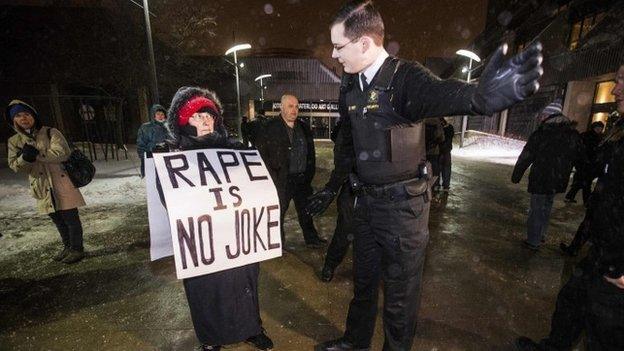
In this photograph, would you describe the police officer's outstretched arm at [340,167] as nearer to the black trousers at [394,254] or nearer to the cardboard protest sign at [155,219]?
the black trousers at [394,254]

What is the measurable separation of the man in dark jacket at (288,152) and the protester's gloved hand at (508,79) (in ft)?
9.21

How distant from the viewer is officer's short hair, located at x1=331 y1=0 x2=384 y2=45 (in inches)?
72.2

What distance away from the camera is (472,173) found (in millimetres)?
10805

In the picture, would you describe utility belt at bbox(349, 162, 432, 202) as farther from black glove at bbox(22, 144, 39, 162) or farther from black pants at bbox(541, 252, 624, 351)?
black glove at bbox(22, 144, 39, 162)

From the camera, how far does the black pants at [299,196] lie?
13.8 feet

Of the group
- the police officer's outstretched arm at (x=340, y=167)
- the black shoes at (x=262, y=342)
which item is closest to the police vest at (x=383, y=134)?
the police officer's outstretched arm at (x=340, y=167)

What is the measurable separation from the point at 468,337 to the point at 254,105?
32318 mm

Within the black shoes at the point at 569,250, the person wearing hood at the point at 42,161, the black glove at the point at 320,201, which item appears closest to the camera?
the black glove at the point at 320,201

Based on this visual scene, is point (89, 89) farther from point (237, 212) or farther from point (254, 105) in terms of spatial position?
point (237, 212)

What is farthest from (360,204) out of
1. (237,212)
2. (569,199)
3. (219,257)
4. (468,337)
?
(569,199)

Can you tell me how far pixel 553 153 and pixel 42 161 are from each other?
621 centimetres

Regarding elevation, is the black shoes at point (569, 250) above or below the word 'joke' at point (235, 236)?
below

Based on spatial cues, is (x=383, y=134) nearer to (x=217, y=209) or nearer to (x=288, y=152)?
(x=217, y=209)

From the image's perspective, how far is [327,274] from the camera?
3.67 metres
